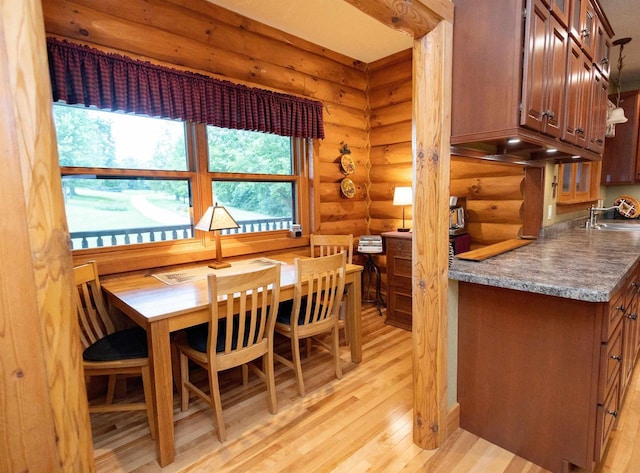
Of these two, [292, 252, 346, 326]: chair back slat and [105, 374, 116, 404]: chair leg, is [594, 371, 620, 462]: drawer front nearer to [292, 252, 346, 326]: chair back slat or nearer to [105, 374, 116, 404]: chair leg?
[292, 252, 346, 326]: chair back slat

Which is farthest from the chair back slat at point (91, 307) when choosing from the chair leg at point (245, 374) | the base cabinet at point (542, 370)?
the base cabinet at point (542, 370)

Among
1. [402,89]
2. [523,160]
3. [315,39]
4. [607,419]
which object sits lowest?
[607,419]

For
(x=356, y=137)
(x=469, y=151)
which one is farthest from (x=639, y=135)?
(x=469, y=151)

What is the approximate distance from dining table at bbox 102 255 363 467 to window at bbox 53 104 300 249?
35cm

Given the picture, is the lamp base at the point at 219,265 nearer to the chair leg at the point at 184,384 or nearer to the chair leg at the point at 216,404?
the chair leg at the point at 184,384

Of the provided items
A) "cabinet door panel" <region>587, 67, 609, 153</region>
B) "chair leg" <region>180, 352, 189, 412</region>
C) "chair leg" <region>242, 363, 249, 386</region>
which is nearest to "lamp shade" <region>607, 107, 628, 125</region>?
"cabinet door panel" <region>587, 67, 609, 153</region>

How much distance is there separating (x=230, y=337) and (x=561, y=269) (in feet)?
5.60

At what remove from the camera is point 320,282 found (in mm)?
2297

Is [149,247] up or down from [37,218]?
down

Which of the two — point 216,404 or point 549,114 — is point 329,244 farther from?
point 549,114

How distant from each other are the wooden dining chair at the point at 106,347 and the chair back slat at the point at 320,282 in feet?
2.95

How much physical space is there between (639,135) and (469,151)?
3539mm

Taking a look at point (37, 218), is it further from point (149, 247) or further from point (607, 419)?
point (607, 419)

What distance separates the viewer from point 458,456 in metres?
1.75
